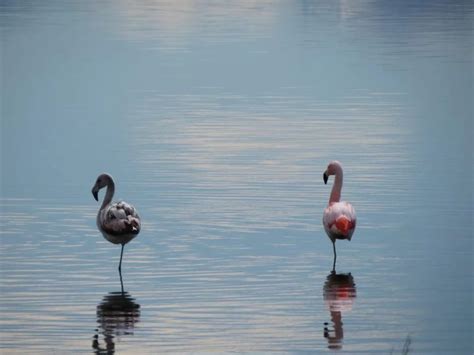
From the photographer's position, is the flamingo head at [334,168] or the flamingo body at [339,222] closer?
the flamingo body at [339,222]

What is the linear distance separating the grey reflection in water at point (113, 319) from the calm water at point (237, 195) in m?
0.03

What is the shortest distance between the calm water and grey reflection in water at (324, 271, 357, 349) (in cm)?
3

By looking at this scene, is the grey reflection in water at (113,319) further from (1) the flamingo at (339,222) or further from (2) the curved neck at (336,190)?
(2) the curved neck at (336,190)

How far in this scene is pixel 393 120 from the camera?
25.3m

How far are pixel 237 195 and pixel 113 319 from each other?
597cm

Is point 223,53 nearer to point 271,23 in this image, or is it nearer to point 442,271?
point 271,23

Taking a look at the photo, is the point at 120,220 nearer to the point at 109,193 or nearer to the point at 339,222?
the point at 109,193

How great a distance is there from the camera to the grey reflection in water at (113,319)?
37.0 feet

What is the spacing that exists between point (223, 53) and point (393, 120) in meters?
13.4

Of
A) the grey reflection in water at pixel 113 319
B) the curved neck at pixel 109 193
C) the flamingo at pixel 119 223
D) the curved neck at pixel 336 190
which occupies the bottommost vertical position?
the grey reflection in water at pixel 113 319

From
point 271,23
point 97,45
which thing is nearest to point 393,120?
point 97,45

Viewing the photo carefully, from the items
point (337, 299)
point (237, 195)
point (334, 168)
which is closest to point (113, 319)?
point (337, 299)

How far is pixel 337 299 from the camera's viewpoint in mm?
12969

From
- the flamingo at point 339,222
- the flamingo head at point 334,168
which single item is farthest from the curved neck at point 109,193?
the flamingo head at point 334,168
